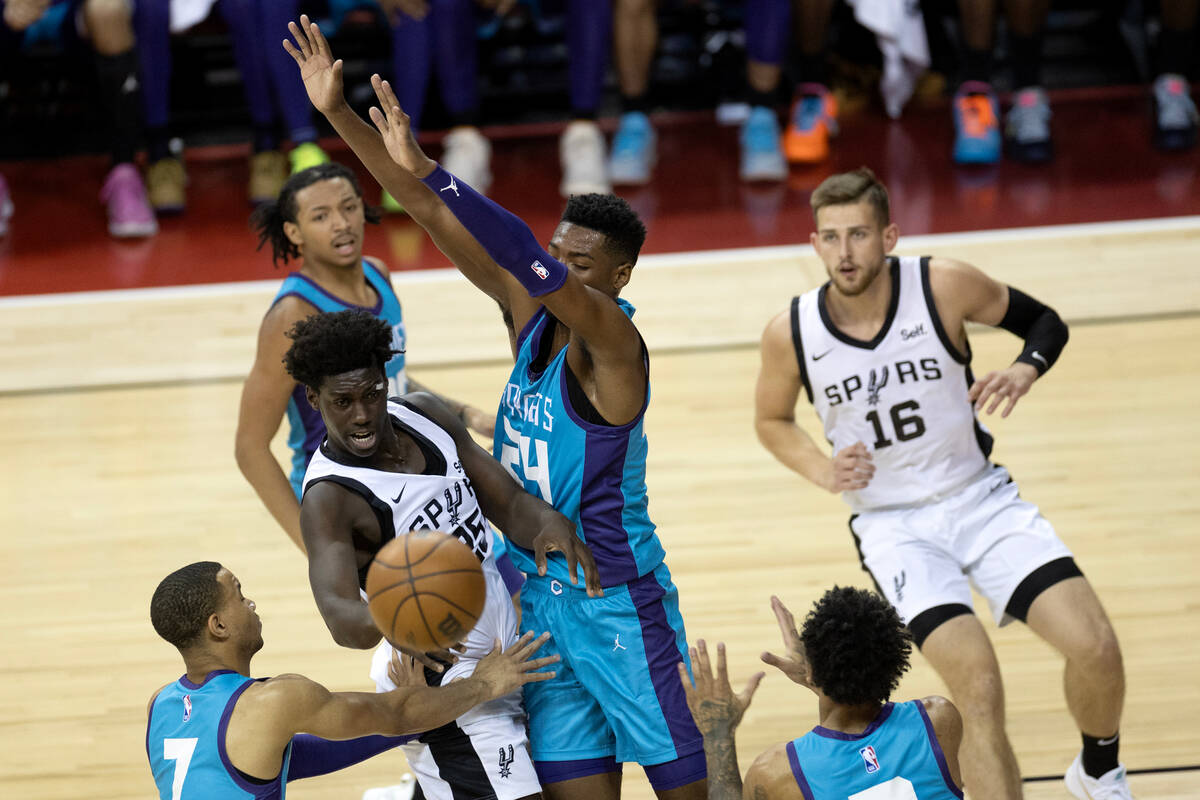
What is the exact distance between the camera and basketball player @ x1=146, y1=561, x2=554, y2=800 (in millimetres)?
2625

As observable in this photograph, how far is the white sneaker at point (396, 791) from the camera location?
3781 millimetres

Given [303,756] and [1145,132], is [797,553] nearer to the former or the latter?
[303,756]

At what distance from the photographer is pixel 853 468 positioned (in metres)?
3.54

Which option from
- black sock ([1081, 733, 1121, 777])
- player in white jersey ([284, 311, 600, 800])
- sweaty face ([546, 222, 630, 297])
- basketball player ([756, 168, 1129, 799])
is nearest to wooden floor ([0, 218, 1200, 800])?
black sock ([1081, 733, 1121, 777])

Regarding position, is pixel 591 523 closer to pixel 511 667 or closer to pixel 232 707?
pixel 511 667

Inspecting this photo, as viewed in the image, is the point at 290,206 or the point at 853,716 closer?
the point at 853,716

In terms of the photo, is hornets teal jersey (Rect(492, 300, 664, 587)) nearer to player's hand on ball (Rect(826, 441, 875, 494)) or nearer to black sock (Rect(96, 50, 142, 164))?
player's hand on ball (Rect(826, 441, 875, 494))

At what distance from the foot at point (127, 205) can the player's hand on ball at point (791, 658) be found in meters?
5.60

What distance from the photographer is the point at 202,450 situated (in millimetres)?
5875

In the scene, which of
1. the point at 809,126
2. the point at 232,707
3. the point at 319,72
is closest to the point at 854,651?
the point at 232,707

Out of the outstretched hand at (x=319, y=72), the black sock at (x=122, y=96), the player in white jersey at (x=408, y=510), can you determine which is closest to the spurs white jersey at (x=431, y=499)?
the player in white jersey at (x=408, y=510)

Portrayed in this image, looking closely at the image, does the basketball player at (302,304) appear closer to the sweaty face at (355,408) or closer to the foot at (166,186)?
the sweaty face at (355,408)

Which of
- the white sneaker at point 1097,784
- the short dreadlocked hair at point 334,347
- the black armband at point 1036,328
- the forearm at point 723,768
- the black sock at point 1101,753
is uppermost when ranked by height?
the short dreadlocked hair at point 334,347

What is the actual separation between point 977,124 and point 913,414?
4.39m
